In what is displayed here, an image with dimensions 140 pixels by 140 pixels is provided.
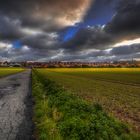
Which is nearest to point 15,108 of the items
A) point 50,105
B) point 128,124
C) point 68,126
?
point 50,105

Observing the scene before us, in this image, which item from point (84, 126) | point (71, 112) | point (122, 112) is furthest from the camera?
point (122, 112)

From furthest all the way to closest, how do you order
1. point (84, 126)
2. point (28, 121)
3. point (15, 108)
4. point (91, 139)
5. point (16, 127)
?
point (15, 108), point (28, 121), point (16, 127), point (84, 126), point (91, 139)

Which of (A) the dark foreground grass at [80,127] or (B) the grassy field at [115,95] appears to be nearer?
(A) the dark foreground grass at [80,127]

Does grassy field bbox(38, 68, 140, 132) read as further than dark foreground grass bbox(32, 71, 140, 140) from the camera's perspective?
Yes

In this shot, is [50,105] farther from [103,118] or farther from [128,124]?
[128,124]

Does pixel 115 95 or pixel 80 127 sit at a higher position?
pixel 80 127

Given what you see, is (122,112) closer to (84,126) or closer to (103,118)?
(103,118)

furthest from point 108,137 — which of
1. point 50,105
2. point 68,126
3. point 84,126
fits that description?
point 50,105

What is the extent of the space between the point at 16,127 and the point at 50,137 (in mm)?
2589

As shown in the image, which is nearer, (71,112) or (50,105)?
(71,112)

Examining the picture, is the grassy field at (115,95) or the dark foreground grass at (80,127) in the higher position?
the dark foreground grass at (80,127)

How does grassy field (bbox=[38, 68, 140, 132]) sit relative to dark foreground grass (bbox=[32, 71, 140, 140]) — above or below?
below

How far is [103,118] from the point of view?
11.6m

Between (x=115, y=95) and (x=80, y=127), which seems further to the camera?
(x=115, y=95)
